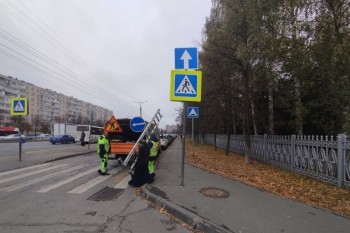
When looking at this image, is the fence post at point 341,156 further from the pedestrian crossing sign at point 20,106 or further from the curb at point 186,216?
the pedestrian crossing sign at point 20,106

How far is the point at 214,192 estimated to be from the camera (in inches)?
328

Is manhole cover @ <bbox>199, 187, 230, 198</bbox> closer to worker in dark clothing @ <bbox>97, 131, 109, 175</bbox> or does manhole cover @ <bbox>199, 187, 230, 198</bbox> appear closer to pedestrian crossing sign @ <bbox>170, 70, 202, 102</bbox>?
pedestrian crossing sign @ <bbox>170, 70, 202, 102</bbox>

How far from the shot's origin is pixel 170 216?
650 cm

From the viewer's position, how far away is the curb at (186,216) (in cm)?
551

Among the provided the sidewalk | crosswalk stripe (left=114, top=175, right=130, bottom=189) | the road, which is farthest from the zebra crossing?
the sidewalk

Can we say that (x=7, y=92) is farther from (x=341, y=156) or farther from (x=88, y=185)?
(x=341, y=156)

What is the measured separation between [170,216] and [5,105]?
95.4 m

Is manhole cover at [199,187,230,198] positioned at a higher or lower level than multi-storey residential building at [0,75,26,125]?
lower

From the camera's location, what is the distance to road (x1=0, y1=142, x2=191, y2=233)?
18.5 feet

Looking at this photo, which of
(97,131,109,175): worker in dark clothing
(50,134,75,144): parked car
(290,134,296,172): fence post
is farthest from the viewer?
(50,134,75,144): parked car

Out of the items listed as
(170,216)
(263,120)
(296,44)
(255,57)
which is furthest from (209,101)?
(170,216)

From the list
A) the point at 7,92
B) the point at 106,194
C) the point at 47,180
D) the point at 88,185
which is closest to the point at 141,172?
the point at 106,194

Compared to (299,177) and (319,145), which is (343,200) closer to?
(319,145)

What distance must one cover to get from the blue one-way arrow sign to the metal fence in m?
5.09
